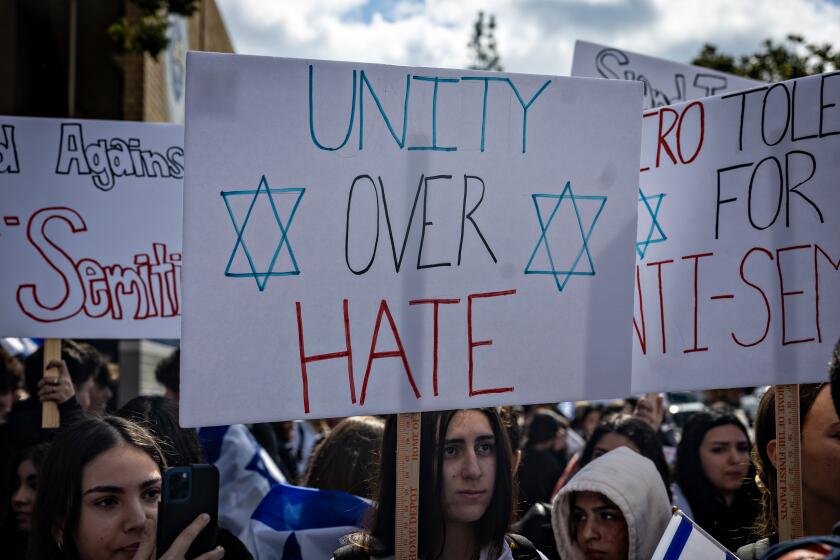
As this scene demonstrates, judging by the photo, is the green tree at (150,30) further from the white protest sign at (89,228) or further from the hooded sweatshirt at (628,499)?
the hooded sweatshirt at (628,499)

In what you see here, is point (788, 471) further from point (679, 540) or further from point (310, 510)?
point (310, 510)

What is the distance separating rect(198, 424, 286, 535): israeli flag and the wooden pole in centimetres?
63

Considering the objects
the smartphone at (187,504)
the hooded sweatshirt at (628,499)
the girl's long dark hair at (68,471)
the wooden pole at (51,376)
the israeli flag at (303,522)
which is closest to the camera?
the smartphone at (187,504)

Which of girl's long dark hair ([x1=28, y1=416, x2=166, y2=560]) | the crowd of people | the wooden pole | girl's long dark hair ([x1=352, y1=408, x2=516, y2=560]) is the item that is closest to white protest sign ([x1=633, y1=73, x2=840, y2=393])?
the crowd of people

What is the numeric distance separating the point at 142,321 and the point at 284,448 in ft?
6.79

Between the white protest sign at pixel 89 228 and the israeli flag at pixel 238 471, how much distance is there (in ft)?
1.80

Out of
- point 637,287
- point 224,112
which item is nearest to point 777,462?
point 637,287

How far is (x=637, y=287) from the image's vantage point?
2906mm

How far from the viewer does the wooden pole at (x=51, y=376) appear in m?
3.73

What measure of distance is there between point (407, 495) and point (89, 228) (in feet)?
7.42

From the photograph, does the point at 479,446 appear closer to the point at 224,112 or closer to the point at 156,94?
the point at 224,112

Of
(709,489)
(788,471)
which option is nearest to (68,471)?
(788,471)

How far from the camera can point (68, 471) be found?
8.27 feet

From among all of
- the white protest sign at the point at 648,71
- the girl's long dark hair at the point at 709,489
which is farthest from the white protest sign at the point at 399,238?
the white protest sign at the point at 648,71
